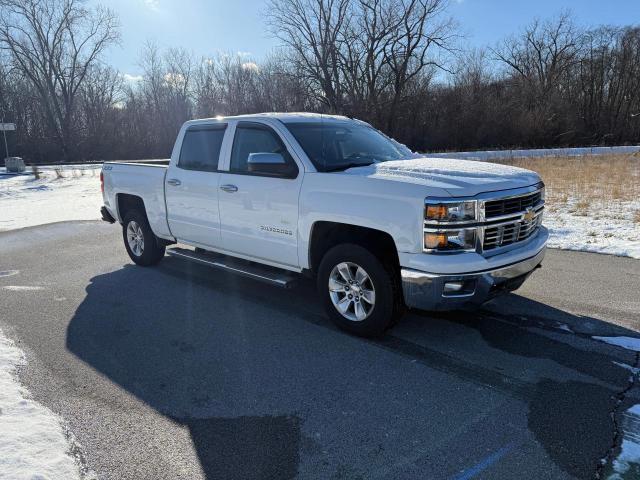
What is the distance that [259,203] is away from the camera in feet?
16.6

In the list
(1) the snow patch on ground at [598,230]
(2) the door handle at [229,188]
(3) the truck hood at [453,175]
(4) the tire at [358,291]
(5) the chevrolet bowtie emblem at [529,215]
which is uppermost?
(3) the truck hood at [453,175]

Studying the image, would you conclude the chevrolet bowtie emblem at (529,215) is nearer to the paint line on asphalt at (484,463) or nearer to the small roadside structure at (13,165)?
the paint line on asphalt at (484,463)

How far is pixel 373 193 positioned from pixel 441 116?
147 feet

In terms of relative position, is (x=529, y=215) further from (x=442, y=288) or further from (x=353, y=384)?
(x=353, y=384)

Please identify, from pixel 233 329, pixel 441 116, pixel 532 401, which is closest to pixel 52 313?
pixel 233 329

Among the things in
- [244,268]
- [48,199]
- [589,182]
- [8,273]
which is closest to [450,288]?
[244,268]

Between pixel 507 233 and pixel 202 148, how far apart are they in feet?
12.0

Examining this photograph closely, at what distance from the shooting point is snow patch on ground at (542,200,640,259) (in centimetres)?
741

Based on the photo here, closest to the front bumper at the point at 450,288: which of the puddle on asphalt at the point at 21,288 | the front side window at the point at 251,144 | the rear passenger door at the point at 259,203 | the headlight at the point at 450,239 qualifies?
the headlight at the point at 450,239

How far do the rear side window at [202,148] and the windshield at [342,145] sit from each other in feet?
3.43

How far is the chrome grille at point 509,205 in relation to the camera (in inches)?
155

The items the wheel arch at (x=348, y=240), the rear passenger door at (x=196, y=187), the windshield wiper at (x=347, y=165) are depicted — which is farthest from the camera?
the rear passenger door at (x=196, y=187)

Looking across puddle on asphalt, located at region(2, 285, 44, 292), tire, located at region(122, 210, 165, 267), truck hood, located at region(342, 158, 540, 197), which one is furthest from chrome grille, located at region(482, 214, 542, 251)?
puddle on asphalt, located at region(2, 285, 44, 292)

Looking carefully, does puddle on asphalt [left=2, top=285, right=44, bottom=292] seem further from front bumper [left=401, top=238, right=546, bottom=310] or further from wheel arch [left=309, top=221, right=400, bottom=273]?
front bumper [left=401, top=238, right=546, bottom=310]
